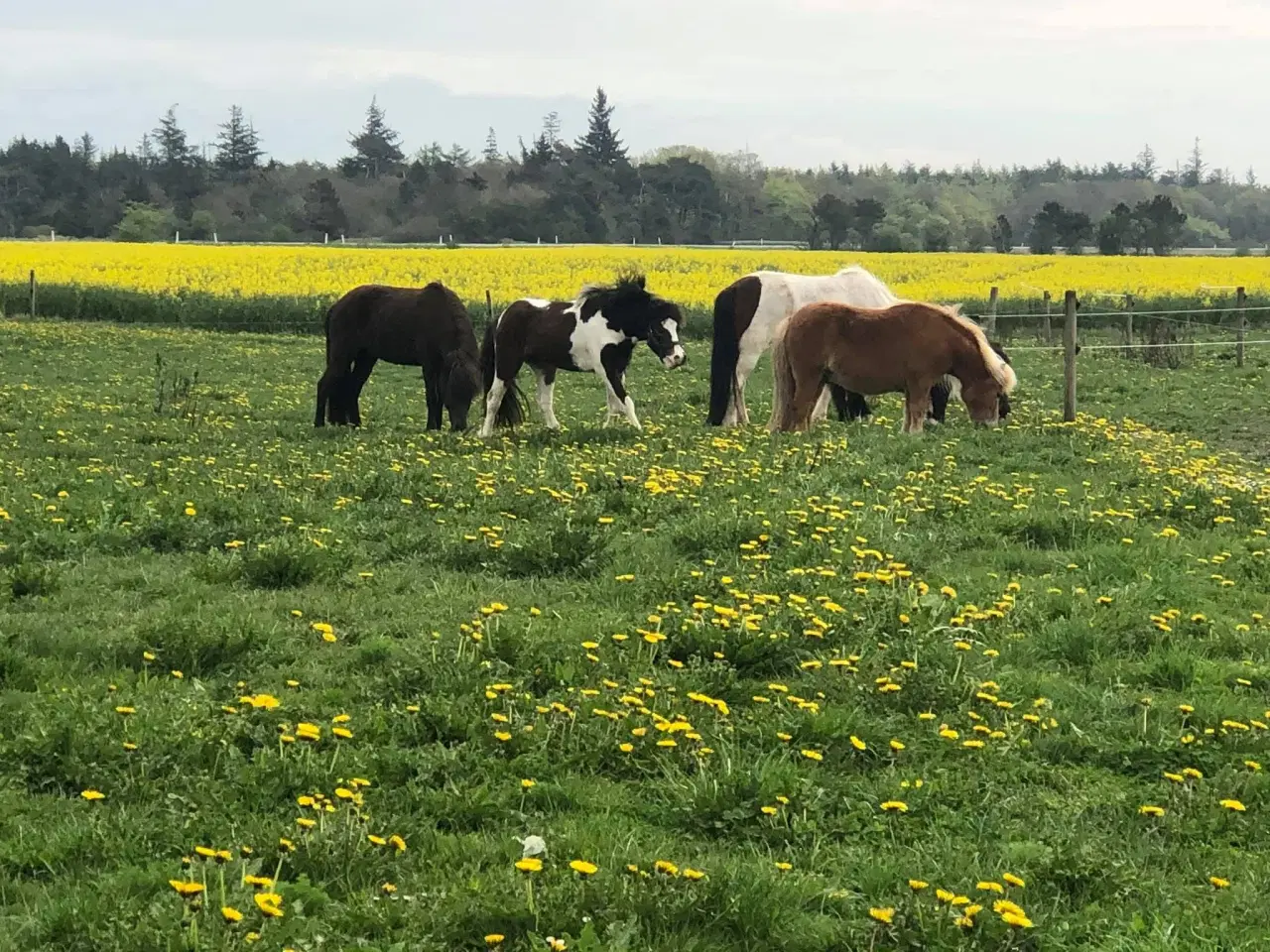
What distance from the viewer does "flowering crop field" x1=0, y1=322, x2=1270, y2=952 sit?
3.49 m

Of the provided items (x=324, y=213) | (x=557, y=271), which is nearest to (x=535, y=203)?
(x=324, y=213)

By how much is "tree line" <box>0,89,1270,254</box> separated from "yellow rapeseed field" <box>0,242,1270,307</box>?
1770 cm

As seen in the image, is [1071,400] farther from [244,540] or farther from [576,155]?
[576,155]

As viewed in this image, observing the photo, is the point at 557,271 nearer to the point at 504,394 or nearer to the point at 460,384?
the point at 460,384

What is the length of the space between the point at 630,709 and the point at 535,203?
74.8 m

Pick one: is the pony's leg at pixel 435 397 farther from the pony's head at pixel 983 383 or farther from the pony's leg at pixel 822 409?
the pony's head at pixel 983 383

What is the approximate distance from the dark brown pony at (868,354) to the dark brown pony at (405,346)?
3.47m

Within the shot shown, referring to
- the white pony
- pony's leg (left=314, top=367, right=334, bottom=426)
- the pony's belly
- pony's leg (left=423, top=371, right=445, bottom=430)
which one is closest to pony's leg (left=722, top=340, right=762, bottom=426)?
the white pony

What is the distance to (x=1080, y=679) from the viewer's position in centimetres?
563

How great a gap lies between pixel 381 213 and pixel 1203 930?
266ft

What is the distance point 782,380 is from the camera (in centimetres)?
1315

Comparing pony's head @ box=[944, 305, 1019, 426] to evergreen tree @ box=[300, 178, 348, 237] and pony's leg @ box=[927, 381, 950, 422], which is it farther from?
evergreen tree @ box=[300, 178, 348, 237]

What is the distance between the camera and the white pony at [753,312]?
582 inches

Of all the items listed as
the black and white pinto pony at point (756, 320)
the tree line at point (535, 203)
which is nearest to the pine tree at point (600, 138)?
the tree line at point (535, 203)
